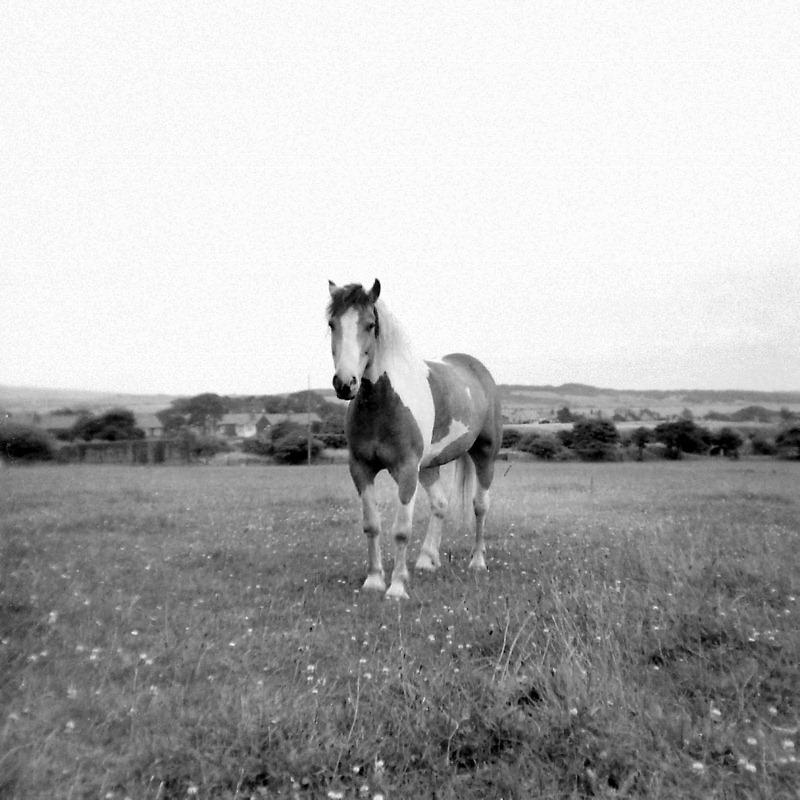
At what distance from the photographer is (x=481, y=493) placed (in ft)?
30.3

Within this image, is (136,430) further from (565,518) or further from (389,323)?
(565,518)

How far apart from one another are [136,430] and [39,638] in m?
4.82

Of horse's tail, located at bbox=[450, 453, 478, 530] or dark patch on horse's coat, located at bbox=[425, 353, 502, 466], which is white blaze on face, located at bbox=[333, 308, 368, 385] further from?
horse's tail, located at bbox=[450, 453, 478, 530]

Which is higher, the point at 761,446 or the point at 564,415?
the point at 564,415

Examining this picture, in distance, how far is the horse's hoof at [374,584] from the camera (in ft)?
22.6

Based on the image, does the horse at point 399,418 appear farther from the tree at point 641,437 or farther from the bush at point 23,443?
the tree at point 641,437

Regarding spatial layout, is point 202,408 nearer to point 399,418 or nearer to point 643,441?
point 399,418

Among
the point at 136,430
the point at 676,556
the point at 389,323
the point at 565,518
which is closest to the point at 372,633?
the point at 389,323

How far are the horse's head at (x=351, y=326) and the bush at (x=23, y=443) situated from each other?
2.75 m

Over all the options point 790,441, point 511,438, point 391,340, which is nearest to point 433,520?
point 391,340

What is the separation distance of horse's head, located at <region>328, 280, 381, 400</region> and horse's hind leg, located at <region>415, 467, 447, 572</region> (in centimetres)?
297

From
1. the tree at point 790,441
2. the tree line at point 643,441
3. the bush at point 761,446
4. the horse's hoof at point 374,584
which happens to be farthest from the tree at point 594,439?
the horse's hoof at point 374,584

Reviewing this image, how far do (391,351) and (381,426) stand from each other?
0.90 m

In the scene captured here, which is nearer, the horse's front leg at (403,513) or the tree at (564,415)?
the horse's front leg at (403,513)
